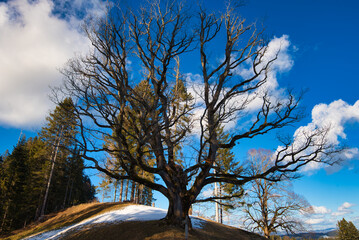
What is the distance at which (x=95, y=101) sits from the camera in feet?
31.5

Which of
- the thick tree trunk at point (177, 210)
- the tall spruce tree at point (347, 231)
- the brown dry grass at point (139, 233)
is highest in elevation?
the thick tree trunk at point (177, 210)

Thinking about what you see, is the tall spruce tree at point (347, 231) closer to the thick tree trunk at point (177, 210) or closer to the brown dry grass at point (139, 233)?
the brown dry grass at point (139, 233)

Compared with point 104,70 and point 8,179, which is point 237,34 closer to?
point 104,70

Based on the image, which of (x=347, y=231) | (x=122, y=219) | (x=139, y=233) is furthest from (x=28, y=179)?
(x=347, y=231)

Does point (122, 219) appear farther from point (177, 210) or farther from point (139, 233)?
point (177, 210)

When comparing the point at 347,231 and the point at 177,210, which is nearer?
the point at 177,210

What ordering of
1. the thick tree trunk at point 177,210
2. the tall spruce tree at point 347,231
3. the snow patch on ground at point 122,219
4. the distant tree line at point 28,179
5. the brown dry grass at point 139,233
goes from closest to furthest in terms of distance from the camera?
the brown dry grass at point 139,233 → the thick tree trunk at point 177,210 → the snow patch on ground at point 122,219 → the distant tree line at point 28,179 → the tall spruce tree at point 347,231

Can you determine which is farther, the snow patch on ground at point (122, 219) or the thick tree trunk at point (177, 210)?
the snow patch on ground at point (122, 219)

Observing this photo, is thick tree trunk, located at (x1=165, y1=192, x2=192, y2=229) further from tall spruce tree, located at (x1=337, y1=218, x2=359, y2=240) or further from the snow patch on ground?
tall spruce tree, located at (x1=337, y1=218, x2=359, y2=240)

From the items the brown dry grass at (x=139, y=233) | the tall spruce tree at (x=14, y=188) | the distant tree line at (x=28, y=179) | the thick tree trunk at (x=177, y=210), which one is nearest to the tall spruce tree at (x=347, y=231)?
the brown dry grass at (x=139, y=233)

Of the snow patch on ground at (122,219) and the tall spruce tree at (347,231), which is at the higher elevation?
the snow patch on ground at (122,219)

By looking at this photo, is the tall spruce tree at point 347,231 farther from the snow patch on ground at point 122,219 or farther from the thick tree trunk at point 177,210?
the thick tree trunk at point 177,210

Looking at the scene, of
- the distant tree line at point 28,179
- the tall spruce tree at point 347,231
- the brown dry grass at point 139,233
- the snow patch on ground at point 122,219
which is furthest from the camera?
the tall spruce tree at point 347,231

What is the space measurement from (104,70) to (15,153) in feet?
87.8
